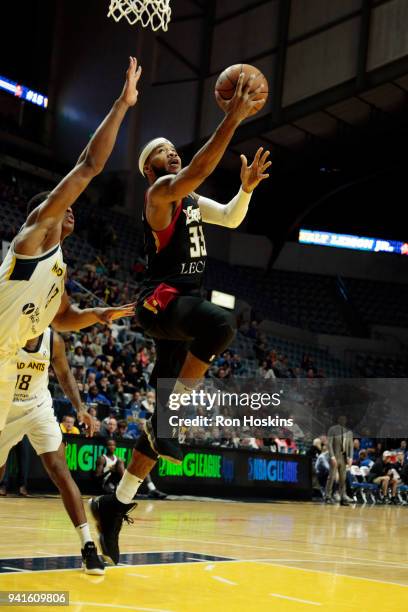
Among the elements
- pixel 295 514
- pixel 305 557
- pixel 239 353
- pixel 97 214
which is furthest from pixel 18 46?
pixel 305 557

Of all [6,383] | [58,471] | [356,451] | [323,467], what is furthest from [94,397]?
[6,383]

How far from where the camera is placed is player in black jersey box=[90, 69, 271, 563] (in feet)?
15.9

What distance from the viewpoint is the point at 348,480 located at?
20609 mm

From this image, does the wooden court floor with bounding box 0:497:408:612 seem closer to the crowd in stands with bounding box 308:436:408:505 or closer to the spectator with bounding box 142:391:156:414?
the spectator with bounding box 142:391:156:414

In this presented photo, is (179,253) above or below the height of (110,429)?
above

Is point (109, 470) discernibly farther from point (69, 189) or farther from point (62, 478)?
point (69, 189)

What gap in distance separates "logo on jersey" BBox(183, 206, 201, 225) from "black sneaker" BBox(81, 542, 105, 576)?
2226 millimetres

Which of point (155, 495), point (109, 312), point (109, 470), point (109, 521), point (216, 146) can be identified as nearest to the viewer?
point (216, 146)

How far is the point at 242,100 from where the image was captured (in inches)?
189

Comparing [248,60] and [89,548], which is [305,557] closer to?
[89,548]

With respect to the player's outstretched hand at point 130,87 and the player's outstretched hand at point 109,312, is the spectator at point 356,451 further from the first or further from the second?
the player's outstretched hand at point 130,87

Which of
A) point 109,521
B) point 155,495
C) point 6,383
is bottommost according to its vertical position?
point 155,495

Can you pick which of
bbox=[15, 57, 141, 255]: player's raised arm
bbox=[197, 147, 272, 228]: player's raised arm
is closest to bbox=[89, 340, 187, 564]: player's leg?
bbox=[197, 147, 272, 228]: player's raised arm

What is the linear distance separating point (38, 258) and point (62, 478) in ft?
6.03
